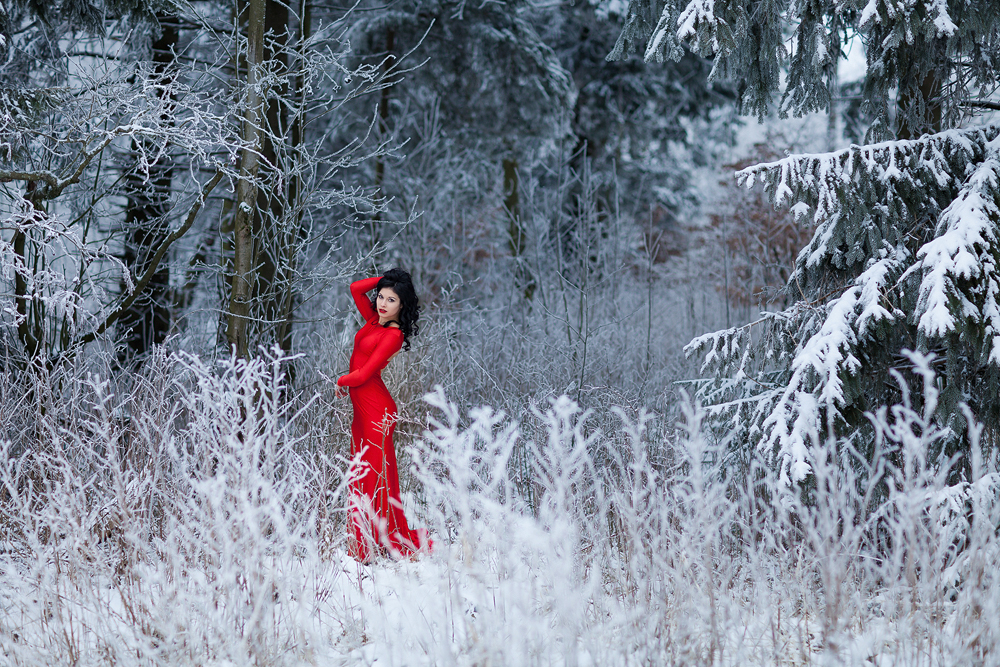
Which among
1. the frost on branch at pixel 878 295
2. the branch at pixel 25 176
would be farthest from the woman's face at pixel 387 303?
the branch at pixel 25 176

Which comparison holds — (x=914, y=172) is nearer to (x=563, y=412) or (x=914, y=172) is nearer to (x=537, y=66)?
(x=563, y=412)

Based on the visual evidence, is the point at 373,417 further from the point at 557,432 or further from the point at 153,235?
the point at 153,235

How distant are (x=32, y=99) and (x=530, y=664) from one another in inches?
222

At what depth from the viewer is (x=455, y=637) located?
11.8ft

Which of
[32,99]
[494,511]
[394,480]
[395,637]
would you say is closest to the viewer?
[494,511]

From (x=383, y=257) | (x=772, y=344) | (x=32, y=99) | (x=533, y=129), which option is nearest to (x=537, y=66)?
(x=533, y=129)

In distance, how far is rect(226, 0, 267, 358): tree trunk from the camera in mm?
5281

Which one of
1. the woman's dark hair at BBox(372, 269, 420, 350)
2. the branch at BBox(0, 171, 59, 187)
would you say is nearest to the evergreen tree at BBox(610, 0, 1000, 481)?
the woman's dark hair at BBox(372, 269, 420, 350)

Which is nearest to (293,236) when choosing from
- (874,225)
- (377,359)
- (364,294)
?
(364,294)

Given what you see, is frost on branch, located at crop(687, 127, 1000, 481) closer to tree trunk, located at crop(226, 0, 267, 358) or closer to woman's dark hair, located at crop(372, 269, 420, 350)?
woman's dark hair, located at crop(372, 269, 420, 350)

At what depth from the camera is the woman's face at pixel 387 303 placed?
4488 millimetres

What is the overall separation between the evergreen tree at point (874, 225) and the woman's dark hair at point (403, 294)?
1775mm

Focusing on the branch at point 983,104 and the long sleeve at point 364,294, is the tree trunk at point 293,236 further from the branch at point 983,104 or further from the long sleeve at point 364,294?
the branch at point 983,104

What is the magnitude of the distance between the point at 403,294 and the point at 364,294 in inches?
14.0
